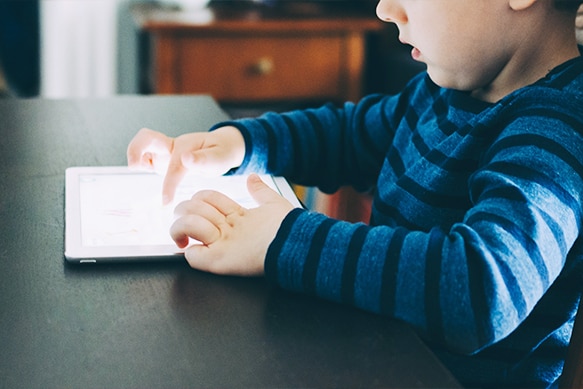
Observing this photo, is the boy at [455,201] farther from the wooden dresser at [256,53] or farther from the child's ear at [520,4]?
the wooden dresser at [256,53]

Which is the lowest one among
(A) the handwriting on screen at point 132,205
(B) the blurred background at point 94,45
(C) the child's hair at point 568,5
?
(B) the blurred background at point 94,45

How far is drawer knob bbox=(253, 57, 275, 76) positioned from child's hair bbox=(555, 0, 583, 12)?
1552 mm

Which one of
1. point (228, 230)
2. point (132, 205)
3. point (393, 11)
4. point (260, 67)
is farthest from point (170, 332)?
point (260, 67)

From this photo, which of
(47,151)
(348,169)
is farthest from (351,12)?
(47,151)

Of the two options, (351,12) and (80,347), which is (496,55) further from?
(351,12)

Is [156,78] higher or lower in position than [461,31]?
lower

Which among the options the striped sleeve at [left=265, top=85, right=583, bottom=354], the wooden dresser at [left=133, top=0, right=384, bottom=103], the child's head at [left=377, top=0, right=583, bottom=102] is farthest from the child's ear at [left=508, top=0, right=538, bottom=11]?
the wooden dresser at [left=133, top=0, right=384, bottom=103]

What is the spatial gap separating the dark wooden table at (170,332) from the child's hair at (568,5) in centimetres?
33

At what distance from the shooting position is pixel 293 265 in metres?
0.55

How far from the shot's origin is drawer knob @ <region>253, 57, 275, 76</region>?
7.21ft

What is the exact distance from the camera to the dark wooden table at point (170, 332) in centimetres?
45

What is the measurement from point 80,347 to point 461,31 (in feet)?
1.33

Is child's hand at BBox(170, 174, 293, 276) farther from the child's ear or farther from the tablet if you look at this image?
the child's ear

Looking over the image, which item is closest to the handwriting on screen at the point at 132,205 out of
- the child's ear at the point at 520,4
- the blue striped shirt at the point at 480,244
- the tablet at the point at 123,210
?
the tablet at the point at 123,210
